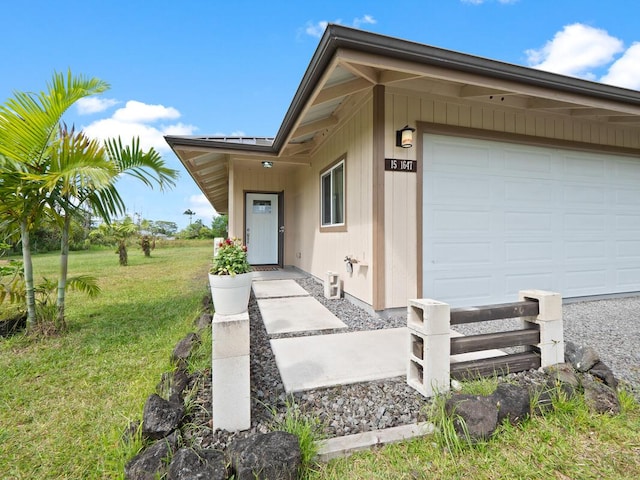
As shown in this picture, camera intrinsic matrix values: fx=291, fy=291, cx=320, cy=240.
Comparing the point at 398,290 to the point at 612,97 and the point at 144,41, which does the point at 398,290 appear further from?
the point at 144,41

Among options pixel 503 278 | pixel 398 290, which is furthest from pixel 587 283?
pixel 398 290

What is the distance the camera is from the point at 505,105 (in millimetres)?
4008

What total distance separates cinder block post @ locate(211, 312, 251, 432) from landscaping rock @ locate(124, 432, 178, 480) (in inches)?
11.1

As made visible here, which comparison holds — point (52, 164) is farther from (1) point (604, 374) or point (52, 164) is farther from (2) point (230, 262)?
(1) point (604, 374)

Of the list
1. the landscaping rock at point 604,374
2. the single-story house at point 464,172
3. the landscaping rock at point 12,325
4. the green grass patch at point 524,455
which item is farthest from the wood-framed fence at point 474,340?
the landscaping rock at point 12,325

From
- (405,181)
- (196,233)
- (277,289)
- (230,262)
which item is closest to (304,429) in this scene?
(230,262)

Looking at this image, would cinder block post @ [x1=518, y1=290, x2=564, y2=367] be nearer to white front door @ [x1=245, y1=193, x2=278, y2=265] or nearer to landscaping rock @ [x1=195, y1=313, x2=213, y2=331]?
landscaping rock @ [x1=195, y1=313, x2=213, y2=331]

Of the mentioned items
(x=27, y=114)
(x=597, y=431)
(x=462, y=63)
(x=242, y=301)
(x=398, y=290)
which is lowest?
(x=597, y=431)

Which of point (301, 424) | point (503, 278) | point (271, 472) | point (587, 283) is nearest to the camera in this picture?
point (271, 472)

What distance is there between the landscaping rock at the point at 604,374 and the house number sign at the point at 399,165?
2511 mm

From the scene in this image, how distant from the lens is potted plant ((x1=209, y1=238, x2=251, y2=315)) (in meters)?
1.67

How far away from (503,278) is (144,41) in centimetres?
941

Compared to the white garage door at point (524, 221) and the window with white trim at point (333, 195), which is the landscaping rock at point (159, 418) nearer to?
the white garage door at point (524, 221)

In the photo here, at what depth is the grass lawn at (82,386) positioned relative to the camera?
150cm
